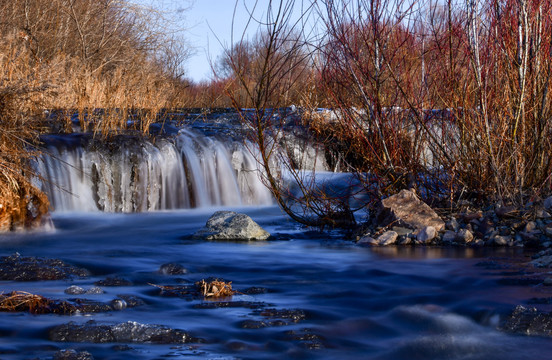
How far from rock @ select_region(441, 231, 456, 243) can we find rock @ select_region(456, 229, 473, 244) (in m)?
0.05

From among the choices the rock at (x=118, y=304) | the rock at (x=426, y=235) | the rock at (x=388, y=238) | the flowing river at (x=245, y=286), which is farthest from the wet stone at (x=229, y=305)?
the rock at (x=426, y=235)

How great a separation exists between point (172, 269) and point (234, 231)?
1802mm

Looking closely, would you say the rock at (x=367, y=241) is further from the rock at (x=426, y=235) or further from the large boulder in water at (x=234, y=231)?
the large boulder in water at (x=234, y=231)

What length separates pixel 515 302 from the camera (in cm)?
411

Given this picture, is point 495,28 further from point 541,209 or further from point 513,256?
point 513,256

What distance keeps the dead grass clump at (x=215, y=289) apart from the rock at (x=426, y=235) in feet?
8.36

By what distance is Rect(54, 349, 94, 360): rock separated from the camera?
302cm

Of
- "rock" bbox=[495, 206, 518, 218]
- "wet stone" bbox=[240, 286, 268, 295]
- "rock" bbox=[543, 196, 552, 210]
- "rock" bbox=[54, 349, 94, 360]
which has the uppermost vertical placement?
"rock" bbox=[543, 196, 552, 210]

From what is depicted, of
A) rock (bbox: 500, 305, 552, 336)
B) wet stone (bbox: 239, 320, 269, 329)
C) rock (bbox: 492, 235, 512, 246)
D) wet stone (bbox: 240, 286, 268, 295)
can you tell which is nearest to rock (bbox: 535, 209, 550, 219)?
rock (bbox: 492, 235, 512, 246)

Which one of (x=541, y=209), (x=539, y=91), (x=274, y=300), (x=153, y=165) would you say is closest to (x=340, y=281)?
(x=274, y=300)

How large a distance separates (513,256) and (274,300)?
2475 mm

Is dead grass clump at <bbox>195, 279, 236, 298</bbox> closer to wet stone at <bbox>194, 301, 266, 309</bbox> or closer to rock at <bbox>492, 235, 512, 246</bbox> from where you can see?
wet stone at <bbox>194, 301, 266, 309</bbox>

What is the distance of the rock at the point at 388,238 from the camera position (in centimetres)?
639

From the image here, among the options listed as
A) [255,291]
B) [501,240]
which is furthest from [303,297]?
[501,240]
